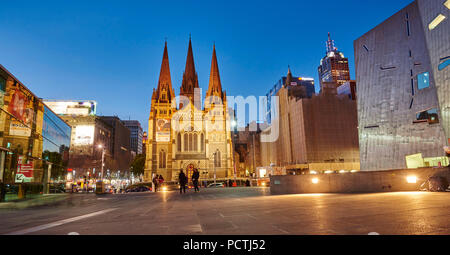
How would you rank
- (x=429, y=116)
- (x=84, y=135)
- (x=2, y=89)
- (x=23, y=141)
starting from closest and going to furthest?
1. (x=2, y=89)
2. (x=23, y=141)
3. (x=429, y=116)
4. (x=84, y=135)

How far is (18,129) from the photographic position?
15070mm

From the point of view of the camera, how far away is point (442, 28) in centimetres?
2402

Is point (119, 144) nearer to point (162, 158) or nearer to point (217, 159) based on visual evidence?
point (162, 158)

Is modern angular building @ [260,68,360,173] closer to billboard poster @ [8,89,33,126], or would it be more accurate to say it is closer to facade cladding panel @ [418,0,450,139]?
facade cladding panel @ [418,0,450,139]

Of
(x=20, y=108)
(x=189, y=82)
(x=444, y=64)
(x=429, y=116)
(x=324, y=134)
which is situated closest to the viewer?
(x=20, y=108)

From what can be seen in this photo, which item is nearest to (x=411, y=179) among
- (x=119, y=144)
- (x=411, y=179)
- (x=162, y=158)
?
(x=411, y=179)

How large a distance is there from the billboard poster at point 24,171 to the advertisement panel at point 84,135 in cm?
6250

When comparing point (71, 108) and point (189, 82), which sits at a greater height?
point (189, 82)

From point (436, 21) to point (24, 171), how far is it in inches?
1349

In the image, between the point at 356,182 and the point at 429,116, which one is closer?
the point at 356,182

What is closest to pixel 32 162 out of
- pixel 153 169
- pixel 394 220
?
pixel 394 220

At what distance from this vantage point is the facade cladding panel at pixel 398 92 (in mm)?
25500

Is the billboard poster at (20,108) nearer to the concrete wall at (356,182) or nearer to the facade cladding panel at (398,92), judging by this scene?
the concrete wall at (356,182)
